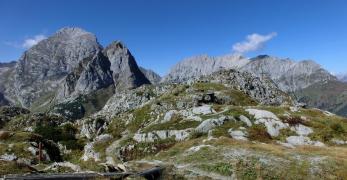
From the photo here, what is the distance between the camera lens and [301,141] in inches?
2773

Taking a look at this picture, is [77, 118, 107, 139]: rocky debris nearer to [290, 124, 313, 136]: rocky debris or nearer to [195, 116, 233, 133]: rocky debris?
[195, 116, 233, 133]: rocky debris

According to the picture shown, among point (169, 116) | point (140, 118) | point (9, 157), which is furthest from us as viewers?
point (140, 118)

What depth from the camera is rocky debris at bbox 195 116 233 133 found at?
3000 inches

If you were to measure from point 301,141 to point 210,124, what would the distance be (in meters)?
17.1

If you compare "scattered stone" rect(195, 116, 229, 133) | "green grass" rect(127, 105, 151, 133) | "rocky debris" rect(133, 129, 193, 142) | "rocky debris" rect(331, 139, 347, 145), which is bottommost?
"rocky debris" rect(331, 139, 347, 145)

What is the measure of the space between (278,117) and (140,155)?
28.6m

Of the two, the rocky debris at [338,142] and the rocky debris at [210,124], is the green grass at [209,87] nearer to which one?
the rocky debris at [210,124]

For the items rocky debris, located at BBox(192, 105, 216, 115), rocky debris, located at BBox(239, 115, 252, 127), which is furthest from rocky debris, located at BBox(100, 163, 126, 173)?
rocky debris, located at BBox(192, 105, 216, 115)

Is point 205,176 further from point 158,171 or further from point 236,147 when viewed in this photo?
point 236,147

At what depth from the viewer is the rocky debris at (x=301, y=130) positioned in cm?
7356

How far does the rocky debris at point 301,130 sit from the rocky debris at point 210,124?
41.9 ft

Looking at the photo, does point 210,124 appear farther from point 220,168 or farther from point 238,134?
point 220,168

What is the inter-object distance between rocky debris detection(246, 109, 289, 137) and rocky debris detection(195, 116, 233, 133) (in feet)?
19.8

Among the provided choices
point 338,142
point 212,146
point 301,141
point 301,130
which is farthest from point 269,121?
point 212,146
